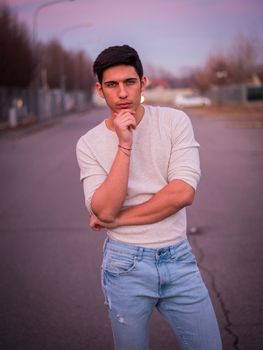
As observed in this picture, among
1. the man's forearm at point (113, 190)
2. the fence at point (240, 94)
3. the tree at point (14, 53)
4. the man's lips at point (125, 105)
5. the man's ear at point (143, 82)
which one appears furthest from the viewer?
the fence at point (240, 94)

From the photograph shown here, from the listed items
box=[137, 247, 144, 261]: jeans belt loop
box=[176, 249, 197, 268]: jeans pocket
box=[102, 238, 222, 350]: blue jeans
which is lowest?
box=[102, 238, 222, 350]: blue jeans

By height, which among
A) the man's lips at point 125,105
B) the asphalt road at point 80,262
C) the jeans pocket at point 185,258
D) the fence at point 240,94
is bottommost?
the fence at point 240,94

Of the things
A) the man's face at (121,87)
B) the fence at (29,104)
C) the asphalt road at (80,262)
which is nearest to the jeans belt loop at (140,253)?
the man's face at (121,87)

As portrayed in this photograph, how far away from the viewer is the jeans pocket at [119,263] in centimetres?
229

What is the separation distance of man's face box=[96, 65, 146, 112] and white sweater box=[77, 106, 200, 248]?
0.13m

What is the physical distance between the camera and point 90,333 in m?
3.87

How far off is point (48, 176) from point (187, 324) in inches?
391

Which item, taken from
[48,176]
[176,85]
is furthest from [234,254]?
[176,85]

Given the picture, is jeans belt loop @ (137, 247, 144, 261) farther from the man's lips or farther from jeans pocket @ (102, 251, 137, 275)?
the man's lips

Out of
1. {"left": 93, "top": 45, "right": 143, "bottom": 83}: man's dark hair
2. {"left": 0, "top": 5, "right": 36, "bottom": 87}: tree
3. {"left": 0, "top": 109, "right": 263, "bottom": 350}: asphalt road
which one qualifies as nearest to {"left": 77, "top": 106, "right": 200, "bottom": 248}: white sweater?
{"left": 93, "top": 45, "right": 143, "bottom": 83}: man's dark hair

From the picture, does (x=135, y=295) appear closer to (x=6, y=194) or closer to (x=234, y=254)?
(x=234, y=254)

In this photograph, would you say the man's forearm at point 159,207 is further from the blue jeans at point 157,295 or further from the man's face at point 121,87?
the man's face at point 121,87

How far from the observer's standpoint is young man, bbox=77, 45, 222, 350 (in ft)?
7.44

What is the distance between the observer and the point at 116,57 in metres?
2.26
